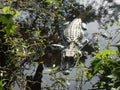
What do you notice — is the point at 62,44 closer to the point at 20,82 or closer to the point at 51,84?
the point at 51,84

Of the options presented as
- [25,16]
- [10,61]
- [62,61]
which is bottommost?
[62,61]

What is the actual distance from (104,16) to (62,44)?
3.85ft

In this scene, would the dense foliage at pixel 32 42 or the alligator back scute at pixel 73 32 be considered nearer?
the dense foliage at pixel 32 42

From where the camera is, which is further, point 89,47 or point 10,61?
point 89,47

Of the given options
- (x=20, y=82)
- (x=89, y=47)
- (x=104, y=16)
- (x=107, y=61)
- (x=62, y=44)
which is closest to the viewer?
(x=107, y=61)

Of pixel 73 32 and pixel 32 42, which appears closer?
pixel 32 42

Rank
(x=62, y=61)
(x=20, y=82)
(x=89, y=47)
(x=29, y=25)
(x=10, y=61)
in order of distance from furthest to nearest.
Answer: (x=89, y=47) < (x=62, y=61) < (x=29, y=25) < (x=10, y=61) < (x=20, y=82)

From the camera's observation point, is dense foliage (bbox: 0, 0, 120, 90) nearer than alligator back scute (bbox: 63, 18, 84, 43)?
Yes

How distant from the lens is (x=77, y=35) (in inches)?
153

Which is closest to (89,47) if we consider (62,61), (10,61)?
(62,61)

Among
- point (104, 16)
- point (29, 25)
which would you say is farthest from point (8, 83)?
point (104, 16)

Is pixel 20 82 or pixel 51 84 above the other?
pixel 20 82

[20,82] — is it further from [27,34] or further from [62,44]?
[62,44]

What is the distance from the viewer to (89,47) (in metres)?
3.41
